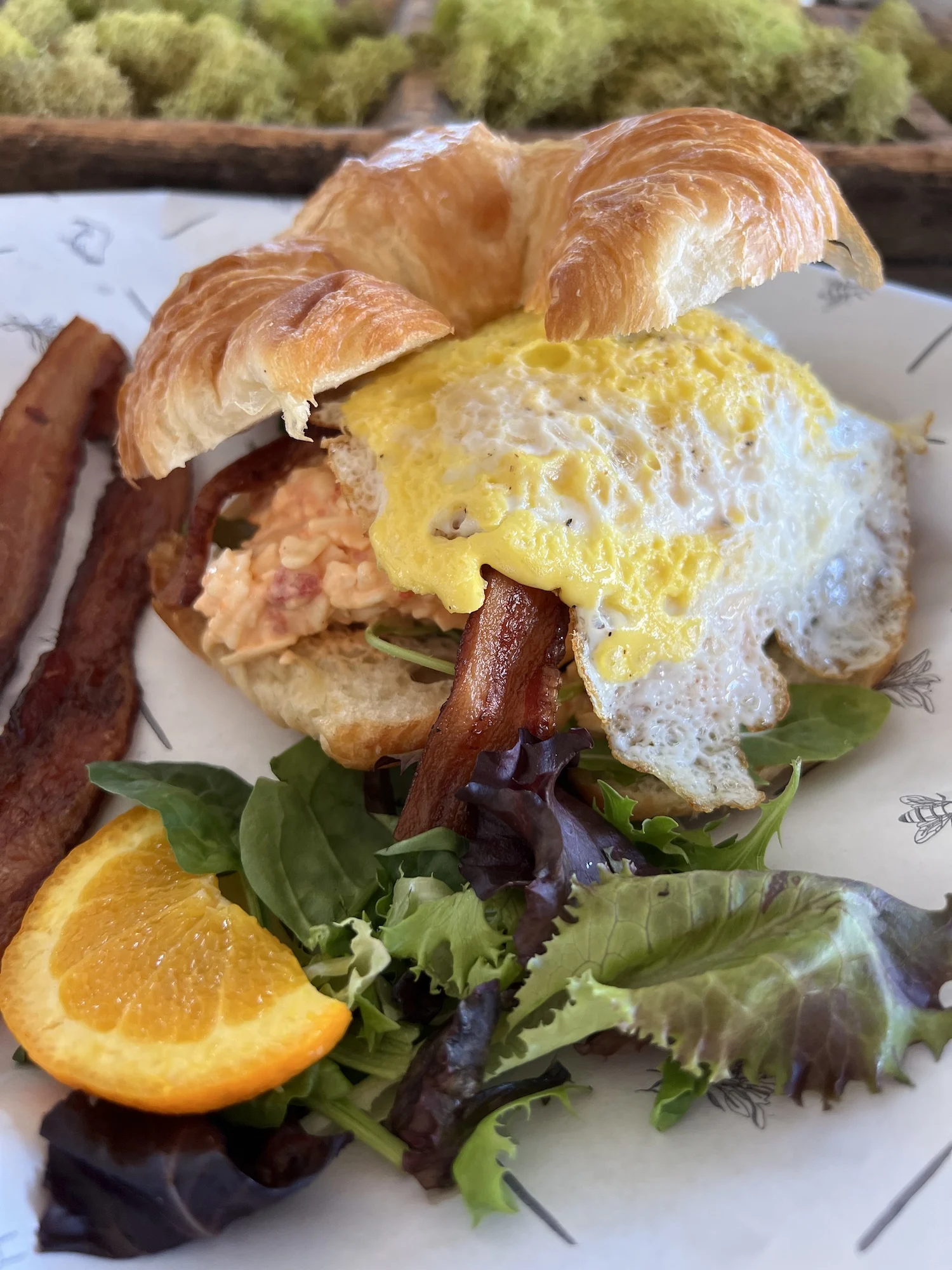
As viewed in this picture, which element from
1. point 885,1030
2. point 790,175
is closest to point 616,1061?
point 885,1030

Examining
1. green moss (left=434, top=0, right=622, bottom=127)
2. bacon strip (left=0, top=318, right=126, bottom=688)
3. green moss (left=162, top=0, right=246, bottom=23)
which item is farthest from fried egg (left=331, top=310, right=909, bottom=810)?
green moss (left=162, top=0, right=246, bottom=23)

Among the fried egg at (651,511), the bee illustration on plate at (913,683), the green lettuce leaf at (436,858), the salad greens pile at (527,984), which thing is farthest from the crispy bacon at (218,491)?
the bee illustration on plate at (913,683)

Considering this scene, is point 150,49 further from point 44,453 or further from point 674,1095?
point 674,1095

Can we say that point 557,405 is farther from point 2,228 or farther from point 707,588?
point 2,228

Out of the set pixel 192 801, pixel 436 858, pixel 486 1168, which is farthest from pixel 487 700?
pixel 486 1168

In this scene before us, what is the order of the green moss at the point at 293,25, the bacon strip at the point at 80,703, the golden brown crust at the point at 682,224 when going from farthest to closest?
the green moss at the point at 293,25 → the bacon strip at the point at 80,703 → the golden brown crust at the point at 682,224

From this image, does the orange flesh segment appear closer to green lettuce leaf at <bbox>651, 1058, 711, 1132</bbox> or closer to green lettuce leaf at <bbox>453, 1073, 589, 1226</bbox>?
green lettuce leaf at <bbox>453, 1073, 589, 1226</bbox>

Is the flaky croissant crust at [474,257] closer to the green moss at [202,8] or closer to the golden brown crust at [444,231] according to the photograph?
the golden brown crust at [444,231]
